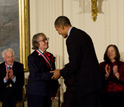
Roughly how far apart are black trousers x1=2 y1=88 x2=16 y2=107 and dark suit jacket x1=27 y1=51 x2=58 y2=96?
1355 mm

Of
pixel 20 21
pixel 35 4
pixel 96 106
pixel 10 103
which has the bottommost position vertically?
pixel 10 103

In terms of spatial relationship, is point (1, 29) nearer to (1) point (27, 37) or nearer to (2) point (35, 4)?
(1) point (27, 37)

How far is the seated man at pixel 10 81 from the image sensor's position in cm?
520

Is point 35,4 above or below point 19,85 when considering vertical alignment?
above

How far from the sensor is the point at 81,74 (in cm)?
332

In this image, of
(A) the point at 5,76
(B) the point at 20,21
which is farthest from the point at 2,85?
(B) the point at 20,21

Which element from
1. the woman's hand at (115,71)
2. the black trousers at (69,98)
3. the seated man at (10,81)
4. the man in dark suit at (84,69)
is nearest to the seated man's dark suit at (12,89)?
the seated man at (10,81)

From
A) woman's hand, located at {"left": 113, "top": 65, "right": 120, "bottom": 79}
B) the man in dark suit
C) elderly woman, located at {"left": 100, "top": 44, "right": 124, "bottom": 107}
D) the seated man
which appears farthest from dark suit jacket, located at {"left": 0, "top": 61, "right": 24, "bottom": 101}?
the man in dark suit

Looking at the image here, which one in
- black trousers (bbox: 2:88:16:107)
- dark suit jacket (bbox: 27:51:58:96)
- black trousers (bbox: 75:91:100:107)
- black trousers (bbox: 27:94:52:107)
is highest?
dark suit jacket (bbox: 27:51:58:96)

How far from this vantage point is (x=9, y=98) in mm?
5227

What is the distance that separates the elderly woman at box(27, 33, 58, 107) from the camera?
3939 mm

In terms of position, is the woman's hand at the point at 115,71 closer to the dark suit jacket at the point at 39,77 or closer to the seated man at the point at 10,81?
the dark suit jacket at the point at 39,77

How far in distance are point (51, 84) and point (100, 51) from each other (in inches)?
89.7

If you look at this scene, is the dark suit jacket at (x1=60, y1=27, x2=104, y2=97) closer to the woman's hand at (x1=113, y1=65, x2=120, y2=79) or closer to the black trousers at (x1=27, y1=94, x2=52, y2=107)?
the black trousers at (x1=27, y1=94, x2=52, y2=107)
